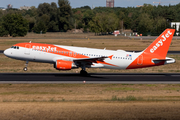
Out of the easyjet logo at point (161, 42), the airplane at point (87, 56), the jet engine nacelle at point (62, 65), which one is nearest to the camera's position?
the jet engine nacelle at point (62, 65)

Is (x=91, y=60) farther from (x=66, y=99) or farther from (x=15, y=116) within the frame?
(x=15, y=116)

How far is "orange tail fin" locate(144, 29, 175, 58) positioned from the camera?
4134cm

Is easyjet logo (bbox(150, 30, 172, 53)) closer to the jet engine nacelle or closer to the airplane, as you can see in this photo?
the airplane

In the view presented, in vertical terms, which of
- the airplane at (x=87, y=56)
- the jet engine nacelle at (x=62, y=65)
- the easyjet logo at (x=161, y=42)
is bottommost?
the jet engine nacelle at (x=62, y=65)

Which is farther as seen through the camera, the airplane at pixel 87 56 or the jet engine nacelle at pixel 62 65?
the airplane at pixel 87 56

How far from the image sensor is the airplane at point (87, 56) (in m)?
40.2

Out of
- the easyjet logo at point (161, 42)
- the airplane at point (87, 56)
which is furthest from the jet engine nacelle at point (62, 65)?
the easyjet logo at point (161, 42)

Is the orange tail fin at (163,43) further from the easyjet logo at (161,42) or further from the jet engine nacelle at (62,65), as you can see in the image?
the jet engine nacelle at (62,65)

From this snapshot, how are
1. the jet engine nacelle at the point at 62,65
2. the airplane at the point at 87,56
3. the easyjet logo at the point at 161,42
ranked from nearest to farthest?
the jet engine nacelle at the point at 62,65, the airplane at the point at 87,56, the easyjet logo at the point at 161,42

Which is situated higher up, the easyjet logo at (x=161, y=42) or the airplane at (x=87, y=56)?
the easyjet logo at (x=161, y=42)

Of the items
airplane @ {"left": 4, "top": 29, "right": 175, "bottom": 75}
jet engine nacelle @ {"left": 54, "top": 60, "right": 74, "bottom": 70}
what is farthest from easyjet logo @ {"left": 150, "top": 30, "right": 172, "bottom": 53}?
jet engine nacelle @ {"left": 54, "top": 60, "right": 74, "bottom": 70}

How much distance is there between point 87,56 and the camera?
40906 mm

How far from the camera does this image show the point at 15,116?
69.1ft

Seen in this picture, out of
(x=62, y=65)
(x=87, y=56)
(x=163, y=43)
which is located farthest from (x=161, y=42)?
(x=62, y=65)
